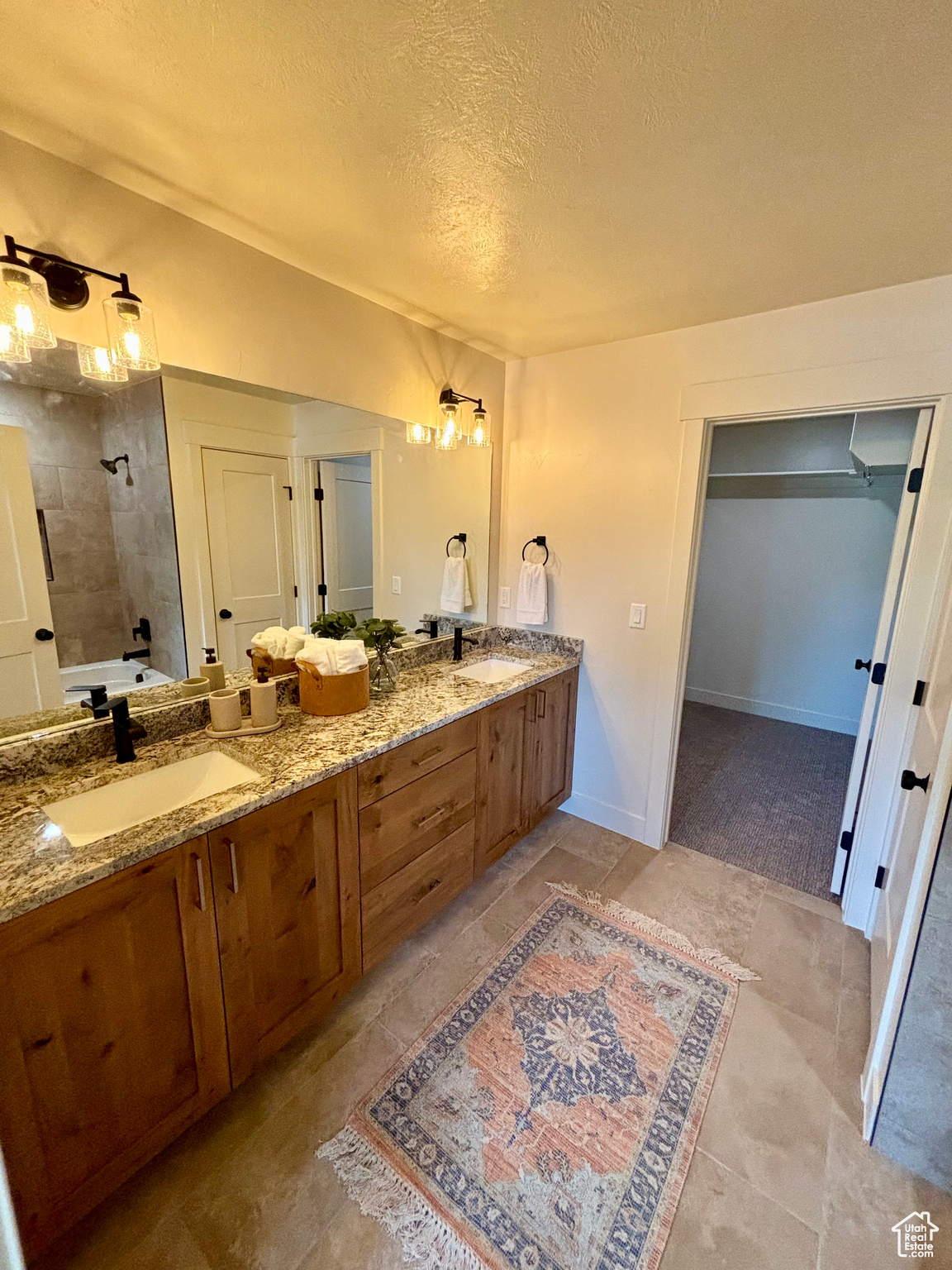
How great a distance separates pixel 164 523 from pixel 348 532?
688 millimetres

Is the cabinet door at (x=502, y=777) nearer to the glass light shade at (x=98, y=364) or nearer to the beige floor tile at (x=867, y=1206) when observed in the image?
the beige floor tile at (x=867, y=1206)

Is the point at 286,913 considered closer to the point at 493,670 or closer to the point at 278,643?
the point at 278,643

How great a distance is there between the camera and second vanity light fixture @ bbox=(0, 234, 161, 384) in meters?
1.16

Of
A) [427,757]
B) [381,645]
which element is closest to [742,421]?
[381,645]

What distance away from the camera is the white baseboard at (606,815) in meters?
2.62

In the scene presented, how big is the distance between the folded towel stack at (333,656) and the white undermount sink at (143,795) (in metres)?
0.40

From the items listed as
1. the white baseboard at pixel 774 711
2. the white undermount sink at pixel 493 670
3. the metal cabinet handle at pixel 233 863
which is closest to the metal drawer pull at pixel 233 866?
the metal cabinet handle at pixel 233 863

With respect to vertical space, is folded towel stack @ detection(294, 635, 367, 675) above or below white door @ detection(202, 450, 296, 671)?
below

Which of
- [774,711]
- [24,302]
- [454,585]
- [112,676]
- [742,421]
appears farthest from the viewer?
[774,711]

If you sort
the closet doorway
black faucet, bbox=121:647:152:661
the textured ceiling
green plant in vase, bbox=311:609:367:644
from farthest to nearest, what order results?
the closet doorway → green plant in vase, bbox=311:609:367:644 → black faucet, bbox=121:647:152:661 → the textured ceiling

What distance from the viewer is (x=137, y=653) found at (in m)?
1.56

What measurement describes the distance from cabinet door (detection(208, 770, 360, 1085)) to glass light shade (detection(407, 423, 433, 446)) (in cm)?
149

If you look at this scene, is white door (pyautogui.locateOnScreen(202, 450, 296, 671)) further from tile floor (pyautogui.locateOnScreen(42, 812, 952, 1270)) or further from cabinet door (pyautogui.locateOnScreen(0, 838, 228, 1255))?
tile floor (pyautogui.locateOnScreen(42, 812, 952, 1270))

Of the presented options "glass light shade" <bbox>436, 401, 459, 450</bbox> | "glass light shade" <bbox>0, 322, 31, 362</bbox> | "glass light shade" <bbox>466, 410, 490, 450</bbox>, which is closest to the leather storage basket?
"glass light shade" <bbox>0, 322, 31, 362</bbox>
